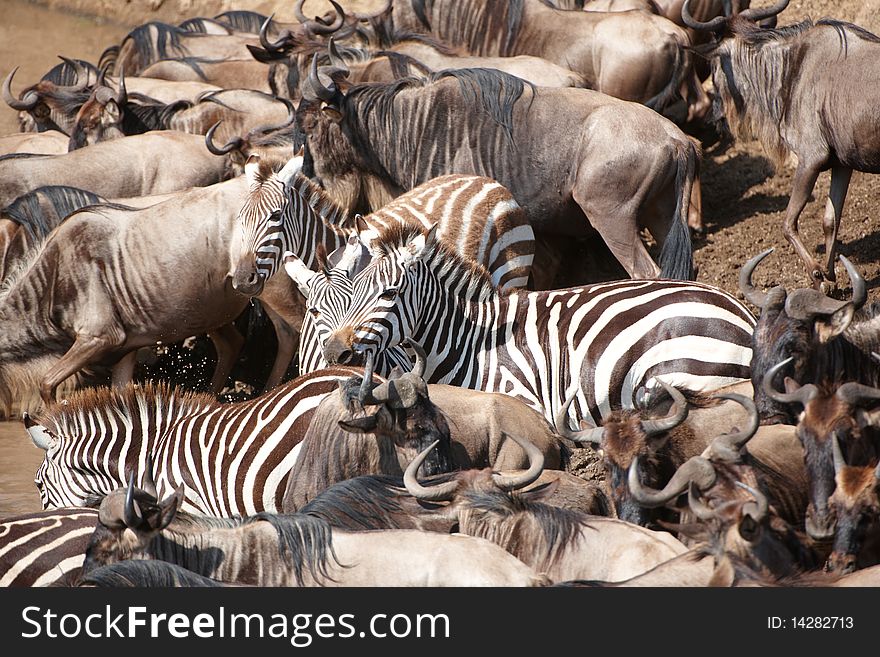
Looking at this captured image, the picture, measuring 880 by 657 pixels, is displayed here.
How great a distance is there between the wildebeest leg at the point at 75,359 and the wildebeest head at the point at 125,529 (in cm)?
432

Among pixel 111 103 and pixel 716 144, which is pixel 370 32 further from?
pixel 716 144

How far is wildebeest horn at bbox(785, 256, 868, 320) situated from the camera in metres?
5.41

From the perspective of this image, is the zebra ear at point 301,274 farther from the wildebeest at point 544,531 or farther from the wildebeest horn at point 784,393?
the wildebeest horn at point 784,393

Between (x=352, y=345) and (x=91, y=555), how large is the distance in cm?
188

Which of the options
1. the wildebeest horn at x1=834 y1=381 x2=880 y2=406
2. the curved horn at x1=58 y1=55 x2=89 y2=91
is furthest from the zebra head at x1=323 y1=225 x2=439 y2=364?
the curved horn at x1=58 y1=55 x2=89 y2=91

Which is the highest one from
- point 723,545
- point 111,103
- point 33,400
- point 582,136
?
point 723,545

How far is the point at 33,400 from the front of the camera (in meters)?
8.58

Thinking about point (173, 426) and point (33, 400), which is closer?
point (173, 426)

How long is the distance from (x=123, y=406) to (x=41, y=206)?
3669 millimetres

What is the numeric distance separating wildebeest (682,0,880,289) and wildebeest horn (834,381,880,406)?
3257mm

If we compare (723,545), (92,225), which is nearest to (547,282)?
(92,225)

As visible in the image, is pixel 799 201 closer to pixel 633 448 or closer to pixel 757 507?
pixel 633 448

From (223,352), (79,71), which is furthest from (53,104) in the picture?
(223,352)

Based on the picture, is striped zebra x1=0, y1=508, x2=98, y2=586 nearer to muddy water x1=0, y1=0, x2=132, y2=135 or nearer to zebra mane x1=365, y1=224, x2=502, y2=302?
zebra mane x1=365, y1=224, x2=502, y2=302
